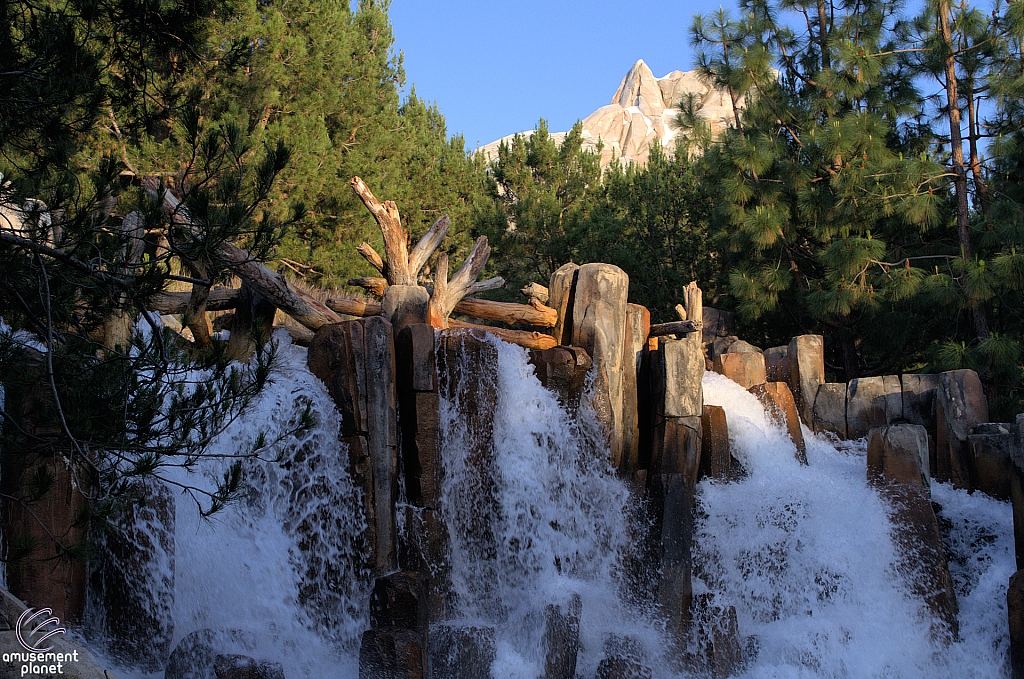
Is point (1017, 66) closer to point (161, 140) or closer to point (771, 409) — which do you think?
point (771, 409)

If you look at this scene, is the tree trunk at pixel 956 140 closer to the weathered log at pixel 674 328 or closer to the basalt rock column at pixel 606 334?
the weathered log at pixel 674 328

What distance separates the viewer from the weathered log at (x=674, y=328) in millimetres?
9125

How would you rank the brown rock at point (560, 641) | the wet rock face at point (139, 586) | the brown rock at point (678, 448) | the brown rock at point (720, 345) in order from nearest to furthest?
the wet rock face at point (139, 586) → the brown rock at point (560, 641) → the brown rock at point (678, 448) → the brown rock at point (720, 345)

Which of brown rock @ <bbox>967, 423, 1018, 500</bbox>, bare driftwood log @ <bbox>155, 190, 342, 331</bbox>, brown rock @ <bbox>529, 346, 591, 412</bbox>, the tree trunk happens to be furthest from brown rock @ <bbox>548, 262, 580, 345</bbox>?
the tree trunk

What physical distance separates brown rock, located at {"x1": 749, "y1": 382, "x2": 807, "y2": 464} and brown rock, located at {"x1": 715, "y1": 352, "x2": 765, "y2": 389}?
39cm

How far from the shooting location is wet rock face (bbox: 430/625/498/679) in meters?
6.07

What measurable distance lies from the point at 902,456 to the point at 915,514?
1.69 feet

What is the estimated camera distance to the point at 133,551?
18.8 ft

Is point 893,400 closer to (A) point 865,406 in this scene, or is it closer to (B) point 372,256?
(A) point 865,406

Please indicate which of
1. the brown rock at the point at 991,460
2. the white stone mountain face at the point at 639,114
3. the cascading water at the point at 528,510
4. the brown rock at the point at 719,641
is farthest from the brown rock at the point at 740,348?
the white stone mountain face at the point at 639,114

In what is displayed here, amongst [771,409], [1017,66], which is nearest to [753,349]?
[771,409]

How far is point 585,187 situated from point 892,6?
656cm

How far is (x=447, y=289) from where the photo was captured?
9.58 m

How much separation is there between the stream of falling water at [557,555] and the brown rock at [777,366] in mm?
1761
